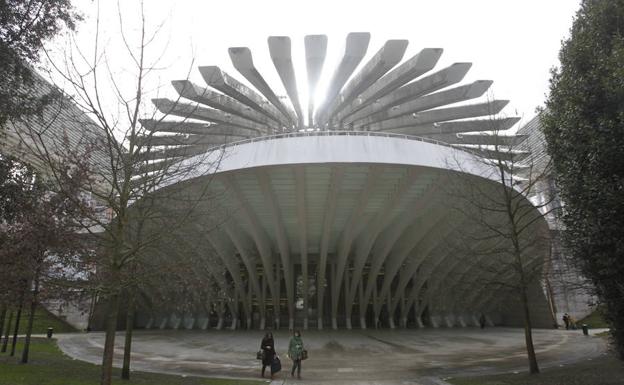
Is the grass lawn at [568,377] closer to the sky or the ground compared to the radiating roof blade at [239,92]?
closer to the ground

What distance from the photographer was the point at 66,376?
10672 millimetres

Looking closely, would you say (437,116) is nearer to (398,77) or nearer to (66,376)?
(398,77)

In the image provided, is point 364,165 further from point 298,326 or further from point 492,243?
point 298,326

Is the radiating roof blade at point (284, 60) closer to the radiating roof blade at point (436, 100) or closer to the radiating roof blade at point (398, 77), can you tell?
the radiating roof blade at point (398, 77)

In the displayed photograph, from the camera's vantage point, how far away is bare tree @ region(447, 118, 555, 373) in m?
12.2

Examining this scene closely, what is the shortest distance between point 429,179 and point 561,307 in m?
20.6

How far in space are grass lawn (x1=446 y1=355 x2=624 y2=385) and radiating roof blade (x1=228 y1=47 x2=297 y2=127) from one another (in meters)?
21.4

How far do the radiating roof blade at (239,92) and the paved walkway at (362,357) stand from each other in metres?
14.6

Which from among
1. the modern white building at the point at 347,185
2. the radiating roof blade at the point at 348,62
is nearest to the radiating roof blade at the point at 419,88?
the modern white building at the point at 347,185

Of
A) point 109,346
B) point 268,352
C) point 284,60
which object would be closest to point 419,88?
point 284,60

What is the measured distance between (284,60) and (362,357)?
60.5 feet

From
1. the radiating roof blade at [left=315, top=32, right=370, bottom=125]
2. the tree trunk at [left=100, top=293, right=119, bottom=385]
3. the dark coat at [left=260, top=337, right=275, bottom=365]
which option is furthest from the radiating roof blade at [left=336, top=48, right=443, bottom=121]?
the tree trunk at [left=100, top=293, right=119, bottom=385]

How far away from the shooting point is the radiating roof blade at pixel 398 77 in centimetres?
2566

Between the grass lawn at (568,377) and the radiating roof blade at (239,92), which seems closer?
the grass lawn at (568,377)
